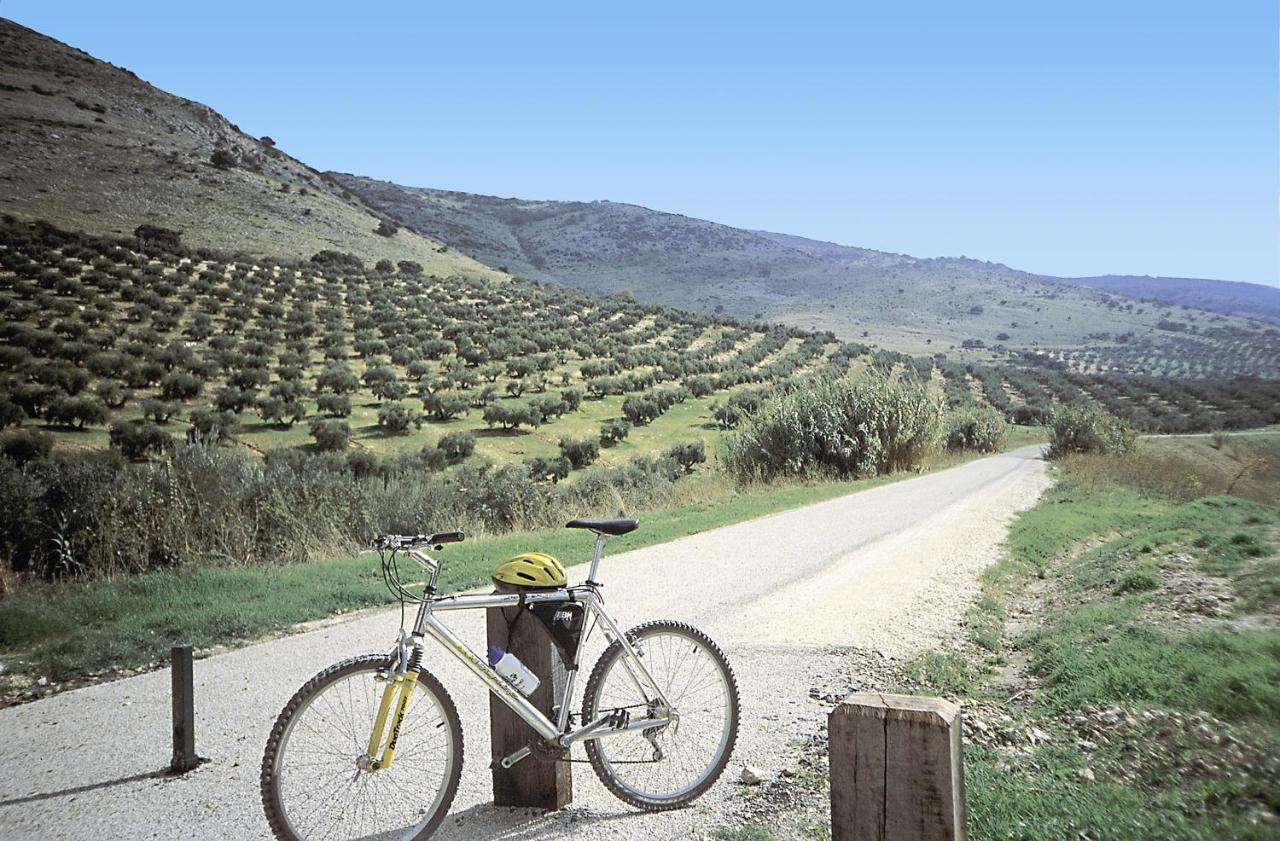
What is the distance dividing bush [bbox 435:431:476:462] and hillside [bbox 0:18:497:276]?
2298 centimetres

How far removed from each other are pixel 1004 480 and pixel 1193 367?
256 ft

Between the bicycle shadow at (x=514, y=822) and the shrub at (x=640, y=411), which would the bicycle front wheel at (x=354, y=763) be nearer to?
the bicycle shadow at (x=514, y=822)

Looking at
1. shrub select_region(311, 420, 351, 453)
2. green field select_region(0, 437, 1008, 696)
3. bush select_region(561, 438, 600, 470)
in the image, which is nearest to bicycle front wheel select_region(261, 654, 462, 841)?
green field select_region(0, 437, 1008, 696)

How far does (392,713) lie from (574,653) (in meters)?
0.86

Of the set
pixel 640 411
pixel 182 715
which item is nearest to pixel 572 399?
pixel 640 411

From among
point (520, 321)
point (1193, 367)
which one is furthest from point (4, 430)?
point (1193, 367)

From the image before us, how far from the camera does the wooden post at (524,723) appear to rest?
4.04 metres

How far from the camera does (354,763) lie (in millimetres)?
3771

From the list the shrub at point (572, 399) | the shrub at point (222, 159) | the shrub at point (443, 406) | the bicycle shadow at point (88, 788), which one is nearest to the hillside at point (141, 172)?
the shrub at point (222, 159)

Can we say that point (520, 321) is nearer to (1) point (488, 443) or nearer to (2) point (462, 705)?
(1) point (488, 443)

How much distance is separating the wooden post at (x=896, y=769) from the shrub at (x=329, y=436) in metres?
23.9

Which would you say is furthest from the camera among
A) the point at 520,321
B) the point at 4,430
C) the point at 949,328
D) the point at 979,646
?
the point at 949,328

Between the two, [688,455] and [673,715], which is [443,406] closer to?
[688,455]

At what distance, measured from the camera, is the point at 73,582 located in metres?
9.94
